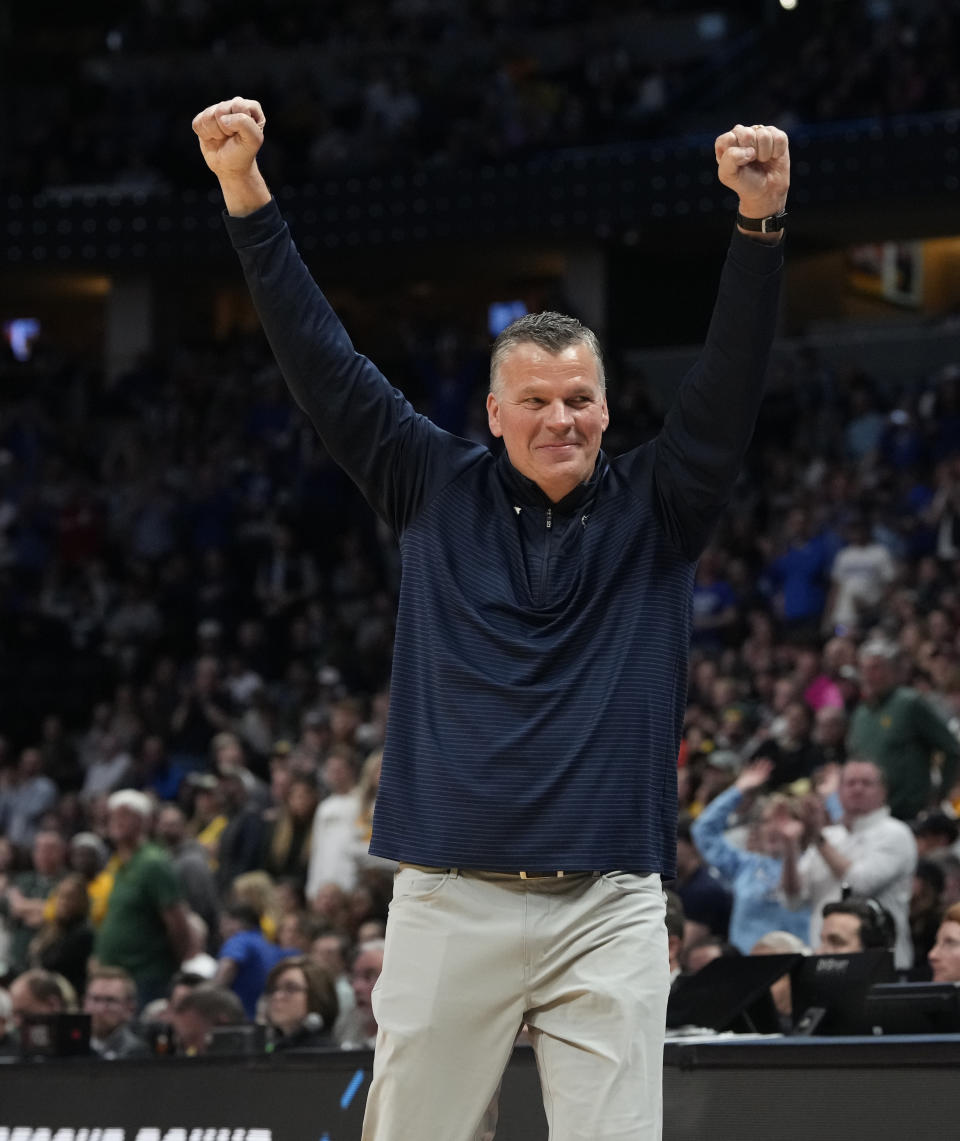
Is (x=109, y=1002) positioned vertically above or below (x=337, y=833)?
below

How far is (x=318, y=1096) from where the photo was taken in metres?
5.02

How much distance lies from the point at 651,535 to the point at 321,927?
218 inches

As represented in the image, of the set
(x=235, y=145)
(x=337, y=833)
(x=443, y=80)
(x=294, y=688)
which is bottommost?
(x=337, y=833)

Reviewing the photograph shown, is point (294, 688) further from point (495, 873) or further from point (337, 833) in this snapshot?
point (495, 873)

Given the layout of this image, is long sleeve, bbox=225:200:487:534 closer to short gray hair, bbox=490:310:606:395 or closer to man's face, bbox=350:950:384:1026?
short gray hair, bbox=490:310:606:395

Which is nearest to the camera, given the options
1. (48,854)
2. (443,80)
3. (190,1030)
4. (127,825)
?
(190,1030)

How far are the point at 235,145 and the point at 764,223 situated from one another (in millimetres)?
849

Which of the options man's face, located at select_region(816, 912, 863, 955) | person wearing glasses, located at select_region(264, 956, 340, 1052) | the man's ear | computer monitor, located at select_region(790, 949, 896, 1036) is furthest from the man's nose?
person wearing glasses, located at select_region(264, 956, 340, 1052)

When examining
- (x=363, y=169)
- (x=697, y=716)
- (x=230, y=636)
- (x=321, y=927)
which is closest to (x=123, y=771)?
(x=230, y=636)

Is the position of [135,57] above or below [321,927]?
above

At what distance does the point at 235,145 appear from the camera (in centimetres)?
311

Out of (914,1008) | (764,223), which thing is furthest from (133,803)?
(764,223)

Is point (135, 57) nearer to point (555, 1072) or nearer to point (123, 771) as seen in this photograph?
point (123, 771)

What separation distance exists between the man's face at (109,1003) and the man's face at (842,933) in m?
2.90
